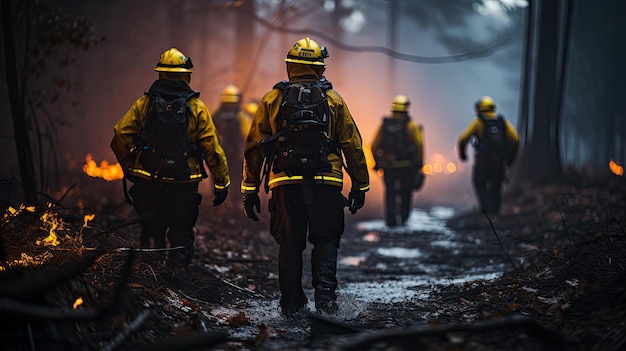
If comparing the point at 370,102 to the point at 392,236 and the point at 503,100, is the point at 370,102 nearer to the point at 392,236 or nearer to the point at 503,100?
the point at 503,100

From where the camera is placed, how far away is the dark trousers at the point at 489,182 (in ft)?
45.2

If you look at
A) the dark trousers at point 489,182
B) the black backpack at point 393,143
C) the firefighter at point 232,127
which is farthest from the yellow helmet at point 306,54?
the dark trousers at point 489,182

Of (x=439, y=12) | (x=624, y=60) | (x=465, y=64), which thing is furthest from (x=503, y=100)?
(x=624, y=60)

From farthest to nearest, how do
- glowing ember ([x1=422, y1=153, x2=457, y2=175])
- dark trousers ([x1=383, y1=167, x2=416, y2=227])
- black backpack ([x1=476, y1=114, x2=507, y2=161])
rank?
glowing ember ([x1=422, y1=153, x2=457, y2=175]) → dark trousers ([x1=383, y1=167, x2=416, y2=227]) → black backpack ([x1=476, y1=114, x2=507, y2=161])

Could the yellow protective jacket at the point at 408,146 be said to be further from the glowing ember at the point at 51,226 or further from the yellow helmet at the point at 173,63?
the glowing ember at the point at 51,226

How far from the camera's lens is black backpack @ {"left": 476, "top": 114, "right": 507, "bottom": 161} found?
→ 1350 centimetres

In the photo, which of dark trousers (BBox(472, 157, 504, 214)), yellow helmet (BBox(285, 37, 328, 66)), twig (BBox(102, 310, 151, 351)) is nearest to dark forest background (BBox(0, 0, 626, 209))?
twig (BBox(102, 310, 151, 351))

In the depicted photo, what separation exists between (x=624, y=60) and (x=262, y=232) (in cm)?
2248

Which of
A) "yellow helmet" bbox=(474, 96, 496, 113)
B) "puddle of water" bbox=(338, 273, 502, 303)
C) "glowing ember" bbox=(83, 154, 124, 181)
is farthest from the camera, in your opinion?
"glowing ember" bbox=(83, 154, 124, 181)

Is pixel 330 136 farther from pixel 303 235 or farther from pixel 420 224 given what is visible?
pixel 420 224

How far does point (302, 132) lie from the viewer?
616 centimetres

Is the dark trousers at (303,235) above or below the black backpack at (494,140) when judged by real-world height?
below

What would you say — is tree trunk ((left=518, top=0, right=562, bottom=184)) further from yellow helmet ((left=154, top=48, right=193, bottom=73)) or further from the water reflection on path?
yellow helmet ((left=154, top=48, right=193, bottom=73))

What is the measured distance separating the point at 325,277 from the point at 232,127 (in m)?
7.37
